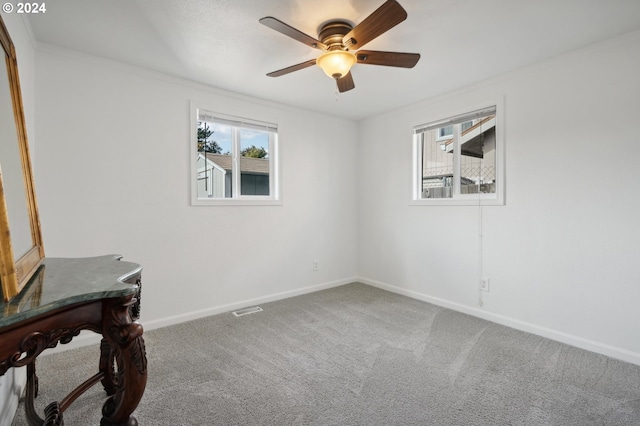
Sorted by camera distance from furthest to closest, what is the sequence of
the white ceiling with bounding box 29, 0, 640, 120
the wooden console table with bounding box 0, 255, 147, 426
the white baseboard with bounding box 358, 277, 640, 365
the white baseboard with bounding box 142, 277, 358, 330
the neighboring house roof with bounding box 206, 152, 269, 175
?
1. the neighboring house roof with bounding box 206, 152, 269, 175
2. the white baseboard with bounding box 142, 277, 358, 330
3. the white baseboard with bounding box 358, 277, 640, 365
4. the white ceiling with bounding box 29, 0, 640, 120
5. the wooden console table with bounding box 0, 255, 147, 426

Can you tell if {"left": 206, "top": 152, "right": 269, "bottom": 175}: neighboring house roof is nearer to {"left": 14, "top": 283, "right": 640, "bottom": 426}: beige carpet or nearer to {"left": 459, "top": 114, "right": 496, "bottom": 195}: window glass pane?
{"left": 14, "top": 283, "right": 640, "bottom": 426}: beige carpet

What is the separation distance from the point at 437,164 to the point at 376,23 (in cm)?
223

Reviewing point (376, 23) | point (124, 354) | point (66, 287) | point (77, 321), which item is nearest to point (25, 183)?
point (66, 287)

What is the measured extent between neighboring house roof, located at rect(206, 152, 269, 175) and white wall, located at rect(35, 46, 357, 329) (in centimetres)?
23

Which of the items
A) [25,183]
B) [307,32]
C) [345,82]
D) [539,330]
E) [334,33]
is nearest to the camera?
[25,183]

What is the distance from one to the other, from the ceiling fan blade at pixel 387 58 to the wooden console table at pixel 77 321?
184cm

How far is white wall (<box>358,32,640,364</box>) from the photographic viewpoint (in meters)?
2.26

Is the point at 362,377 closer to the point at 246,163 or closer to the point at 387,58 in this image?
the point at 387,58

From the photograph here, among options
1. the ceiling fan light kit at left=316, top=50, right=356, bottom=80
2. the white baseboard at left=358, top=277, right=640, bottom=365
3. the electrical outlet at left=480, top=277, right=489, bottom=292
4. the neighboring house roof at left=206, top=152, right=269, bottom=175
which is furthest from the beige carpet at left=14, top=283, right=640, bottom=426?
the ceiling fan light kit at left=316, top=50, right=356, bottom=80

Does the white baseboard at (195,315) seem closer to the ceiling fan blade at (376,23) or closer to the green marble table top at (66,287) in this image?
the green marble table top at (66,287)

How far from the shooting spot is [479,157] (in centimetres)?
317

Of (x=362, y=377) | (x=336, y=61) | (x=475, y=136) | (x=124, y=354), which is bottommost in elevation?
(x=362, y=377)

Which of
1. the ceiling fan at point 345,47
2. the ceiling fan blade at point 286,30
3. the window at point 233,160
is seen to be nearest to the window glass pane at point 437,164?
the ceiling fan at point 345,47

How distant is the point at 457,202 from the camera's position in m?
3.26
